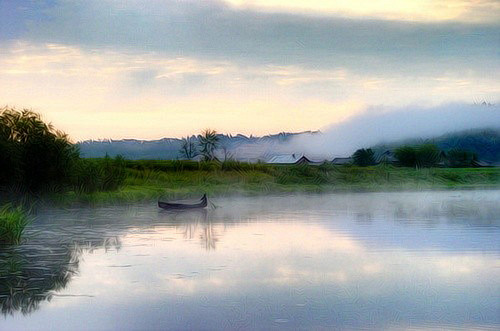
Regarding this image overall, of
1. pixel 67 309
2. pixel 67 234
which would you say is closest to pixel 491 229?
pixel 67 234

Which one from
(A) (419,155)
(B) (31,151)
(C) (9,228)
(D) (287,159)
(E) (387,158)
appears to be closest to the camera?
(C) (9,228)

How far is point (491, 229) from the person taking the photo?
42.7 feet

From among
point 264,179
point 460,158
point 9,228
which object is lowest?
point 9,228

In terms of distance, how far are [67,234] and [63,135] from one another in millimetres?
3212

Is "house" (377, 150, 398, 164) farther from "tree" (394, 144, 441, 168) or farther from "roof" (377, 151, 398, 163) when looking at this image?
"tree" (394, 144, 441, 168)

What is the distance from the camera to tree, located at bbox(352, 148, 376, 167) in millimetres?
23703

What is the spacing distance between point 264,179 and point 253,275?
15.8 metres

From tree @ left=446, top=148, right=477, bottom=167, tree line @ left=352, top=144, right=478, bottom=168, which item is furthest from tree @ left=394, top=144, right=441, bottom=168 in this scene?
tree @ left=446, top=148, right=477, bottom=167

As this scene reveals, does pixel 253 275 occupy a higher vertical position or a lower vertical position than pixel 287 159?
lower

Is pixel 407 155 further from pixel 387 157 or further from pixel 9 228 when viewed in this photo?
pixel 9 228

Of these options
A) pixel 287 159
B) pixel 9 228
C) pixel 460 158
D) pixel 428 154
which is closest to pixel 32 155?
pixel 9 228

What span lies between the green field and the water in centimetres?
492

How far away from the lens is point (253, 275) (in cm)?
809

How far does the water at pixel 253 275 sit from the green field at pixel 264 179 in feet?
16.1
